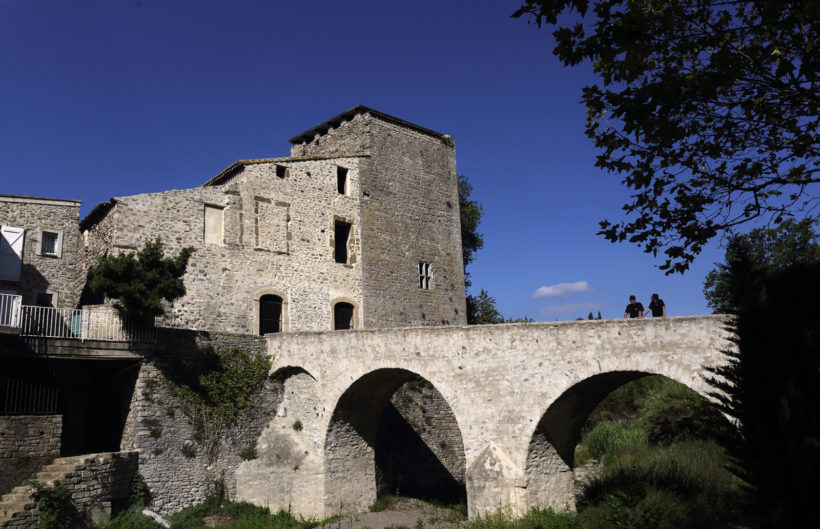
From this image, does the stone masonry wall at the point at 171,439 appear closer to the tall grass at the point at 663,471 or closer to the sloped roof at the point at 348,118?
the tall grass at the point at 663,471

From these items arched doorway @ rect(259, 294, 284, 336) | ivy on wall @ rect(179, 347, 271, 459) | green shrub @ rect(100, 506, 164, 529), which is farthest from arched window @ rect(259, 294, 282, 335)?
green shrub @ rect(100, 506, 164, 529)

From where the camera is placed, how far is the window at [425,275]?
75.7ft

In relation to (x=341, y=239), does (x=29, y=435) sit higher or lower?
lower

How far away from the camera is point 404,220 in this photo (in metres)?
23.0

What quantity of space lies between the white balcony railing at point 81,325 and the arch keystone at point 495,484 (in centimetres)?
860

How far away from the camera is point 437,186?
80.5 ft

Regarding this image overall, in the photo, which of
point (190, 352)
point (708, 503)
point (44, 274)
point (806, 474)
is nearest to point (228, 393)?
point (190, 352)

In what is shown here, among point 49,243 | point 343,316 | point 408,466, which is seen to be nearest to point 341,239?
point 343,316

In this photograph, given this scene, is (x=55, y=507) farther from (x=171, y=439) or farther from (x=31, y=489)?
(x=171, y=439)

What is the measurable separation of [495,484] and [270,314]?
9.59m

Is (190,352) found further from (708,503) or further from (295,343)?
(708,503)

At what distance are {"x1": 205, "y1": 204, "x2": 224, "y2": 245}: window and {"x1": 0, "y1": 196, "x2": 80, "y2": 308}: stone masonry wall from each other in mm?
3529

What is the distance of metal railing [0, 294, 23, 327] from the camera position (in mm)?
13266

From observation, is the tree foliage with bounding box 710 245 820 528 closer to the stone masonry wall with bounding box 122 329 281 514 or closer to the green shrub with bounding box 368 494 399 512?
the green shrub with bounding box 368 494 399 512
